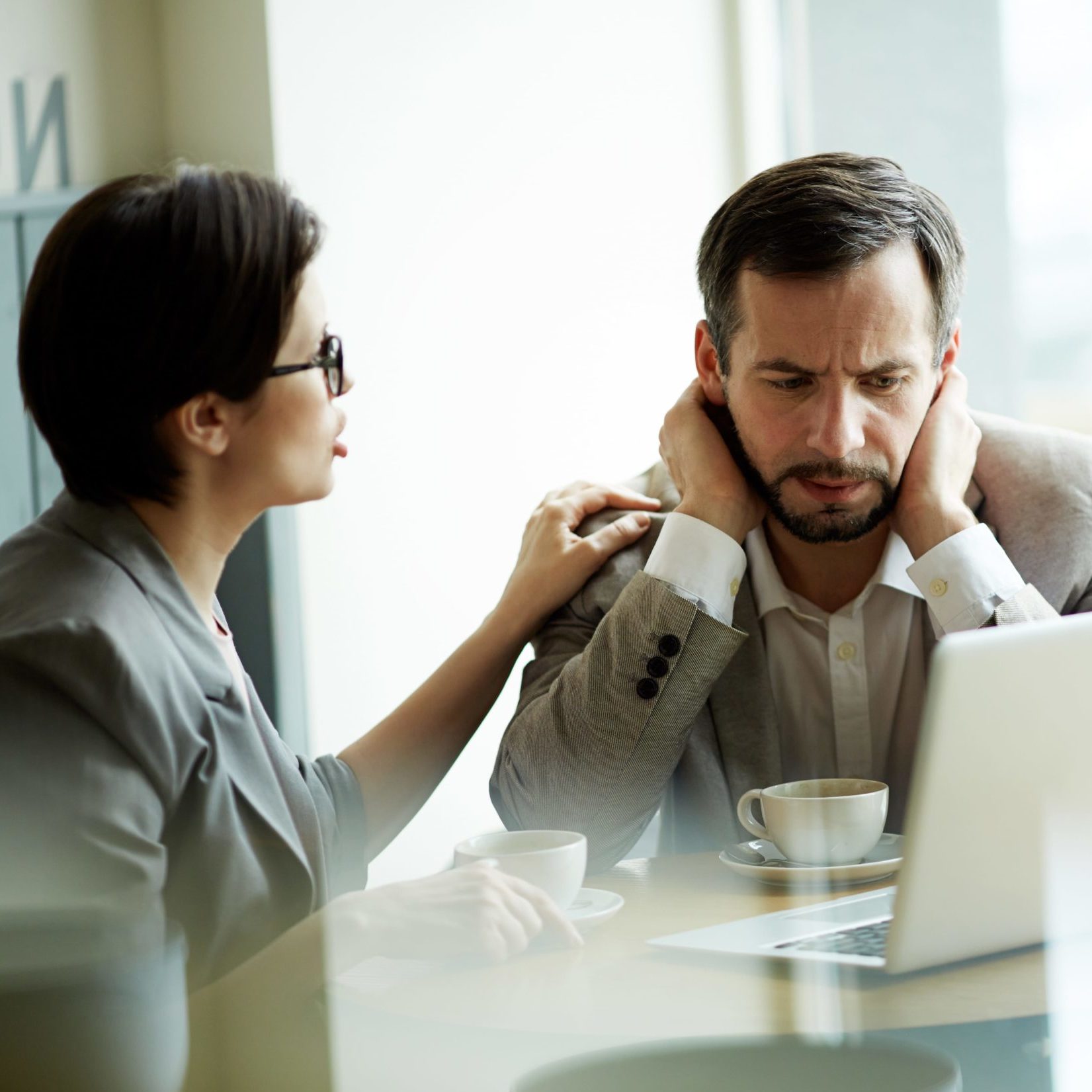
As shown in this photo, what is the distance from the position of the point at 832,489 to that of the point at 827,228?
0.23 meters

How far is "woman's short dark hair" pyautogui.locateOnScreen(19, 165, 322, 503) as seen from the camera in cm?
63

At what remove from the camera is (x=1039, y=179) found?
2.53 m

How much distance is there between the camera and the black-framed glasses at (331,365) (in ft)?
2.41

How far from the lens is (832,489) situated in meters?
1.24

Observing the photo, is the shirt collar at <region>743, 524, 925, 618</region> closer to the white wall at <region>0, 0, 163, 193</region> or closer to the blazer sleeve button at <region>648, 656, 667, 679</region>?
the blazer sleeve button at <region>648, 656, 667, 679</region>

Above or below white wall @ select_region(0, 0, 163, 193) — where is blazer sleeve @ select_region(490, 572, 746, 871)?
below

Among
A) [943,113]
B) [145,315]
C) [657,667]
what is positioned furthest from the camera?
[943,113]

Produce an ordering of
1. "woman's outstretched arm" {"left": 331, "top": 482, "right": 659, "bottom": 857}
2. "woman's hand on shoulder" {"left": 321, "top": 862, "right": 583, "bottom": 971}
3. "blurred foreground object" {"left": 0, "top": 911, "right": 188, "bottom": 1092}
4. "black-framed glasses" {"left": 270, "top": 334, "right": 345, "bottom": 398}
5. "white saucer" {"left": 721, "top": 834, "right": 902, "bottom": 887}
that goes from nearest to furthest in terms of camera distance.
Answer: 1. "blurred foreground object" {"left": 0, "top": 911, "right": 188, "bottom": 1092}
2. "woman's hand on shoulder" {"left": 321, "top": 862, "right": 583, "bottom": 971}
3. "black-framed glasses" {"left": 270, "top": 334, "right": 345, "bottom": 398}
4. "white saucer" {"left": 721, "top": 834, "right": 902, "bottom": 887}
5. "woman's outstretched arm" {"left": 331, "top": 482, "right": 659, "bottom": 857}

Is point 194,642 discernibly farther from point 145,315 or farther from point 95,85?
point 95,85

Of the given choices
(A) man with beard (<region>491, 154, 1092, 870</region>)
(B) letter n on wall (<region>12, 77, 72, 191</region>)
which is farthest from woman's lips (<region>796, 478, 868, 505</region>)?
(B) letter n on wall (<region>12, 77, 72, 191</region>)

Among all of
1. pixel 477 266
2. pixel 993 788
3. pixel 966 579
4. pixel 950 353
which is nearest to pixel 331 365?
pixel 993 788

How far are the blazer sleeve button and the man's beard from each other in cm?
22

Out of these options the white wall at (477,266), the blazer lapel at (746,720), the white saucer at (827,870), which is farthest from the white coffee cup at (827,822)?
the white wall at (477,266)

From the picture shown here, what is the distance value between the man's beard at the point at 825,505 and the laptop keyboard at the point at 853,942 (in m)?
0.57
